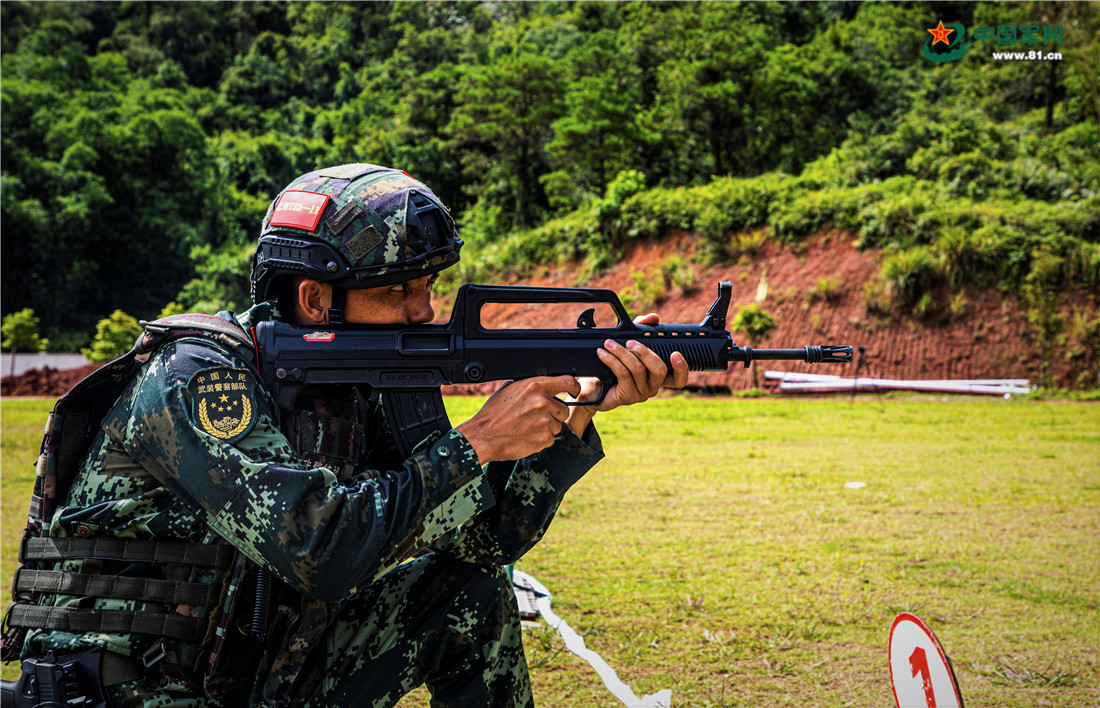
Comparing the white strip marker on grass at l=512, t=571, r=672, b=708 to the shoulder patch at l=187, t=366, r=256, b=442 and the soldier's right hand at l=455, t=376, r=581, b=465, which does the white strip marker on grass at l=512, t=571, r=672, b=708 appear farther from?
the shoulder patch at l=187, t=366, r=256, b=442

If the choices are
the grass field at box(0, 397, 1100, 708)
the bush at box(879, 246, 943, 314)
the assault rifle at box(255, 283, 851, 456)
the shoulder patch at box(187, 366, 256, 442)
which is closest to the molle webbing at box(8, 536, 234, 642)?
the shoulder patch at box(187, 366, 256, 442)

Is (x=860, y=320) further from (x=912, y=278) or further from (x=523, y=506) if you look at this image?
(x=523, y=506)

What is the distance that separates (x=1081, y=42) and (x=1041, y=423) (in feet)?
51.4

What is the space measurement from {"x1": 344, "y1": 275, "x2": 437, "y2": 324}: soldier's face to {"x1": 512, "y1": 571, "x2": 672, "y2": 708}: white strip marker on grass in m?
1.75

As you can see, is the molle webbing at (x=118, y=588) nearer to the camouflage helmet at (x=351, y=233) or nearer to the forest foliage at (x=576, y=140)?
the camouflage helmet at (x=351, y=233)

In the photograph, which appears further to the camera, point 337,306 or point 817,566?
point 817,566

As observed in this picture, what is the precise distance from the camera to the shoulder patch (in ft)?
6.55

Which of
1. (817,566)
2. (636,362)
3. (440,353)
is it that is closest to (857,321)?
(817,566)

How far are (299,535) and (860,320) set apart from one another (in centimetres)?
1854

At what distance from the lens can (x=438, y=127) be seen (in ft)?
130

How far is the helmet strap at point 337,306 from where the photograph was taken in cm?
241

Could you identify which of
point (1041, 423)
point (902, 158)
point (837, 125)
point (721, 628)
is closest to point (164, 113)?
point (837, 125)

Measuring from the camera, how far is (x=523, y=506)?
267 cm

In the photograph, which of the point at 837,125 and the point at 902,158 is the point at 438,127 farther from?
the point at 902,158
